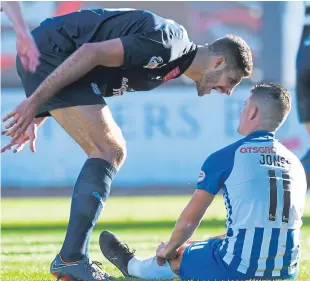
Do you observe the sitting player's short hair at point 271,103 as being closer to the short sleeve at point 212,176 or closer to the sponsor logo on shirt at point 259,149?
the sponsor logo on shirt at point 259,149

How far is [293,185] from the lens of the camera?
4.84m

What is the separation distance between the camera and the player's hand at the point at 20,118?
4.93m

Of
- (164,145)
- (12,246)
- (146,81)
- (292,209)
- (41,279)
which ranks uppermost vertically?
(146,81)

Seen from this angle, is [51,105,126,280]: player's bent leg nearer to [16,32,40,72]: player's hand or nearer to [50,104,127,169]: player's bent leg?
[50,104,127,169]: player's bent leg

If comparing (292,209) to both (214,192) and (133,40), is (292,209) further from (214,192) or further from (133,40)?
(133,40)

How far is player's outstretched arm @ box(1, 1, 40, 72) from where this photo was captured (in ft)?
17.2

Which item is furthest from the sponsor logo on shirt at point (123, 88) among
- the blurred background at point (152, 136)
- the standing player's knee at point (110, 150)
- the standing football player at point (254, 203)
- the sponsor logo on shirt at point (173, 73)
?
the blurred background at point (152, 136)

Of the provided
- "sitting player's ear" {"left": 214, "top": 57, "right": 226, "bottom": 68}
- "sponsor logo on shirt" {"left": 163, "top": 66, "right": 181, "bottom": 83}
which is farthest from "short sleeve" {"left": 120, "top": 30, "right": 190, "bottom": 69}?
"sitting player's ear" {"left": 214, "top": 57, "right": 226, "bottom": 68}

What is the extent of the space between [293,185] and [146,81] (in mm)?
1176

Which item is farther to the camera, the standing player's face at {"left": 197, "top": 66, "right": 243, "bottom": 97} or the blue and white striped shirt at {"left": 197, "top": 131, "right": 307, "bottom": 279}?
the standing player's face at {"left": 197, "top": 66, "right": 243, "bottom": 97}

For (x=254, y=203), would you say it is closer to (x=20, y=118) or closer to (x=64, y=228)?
(x=20, y=118)

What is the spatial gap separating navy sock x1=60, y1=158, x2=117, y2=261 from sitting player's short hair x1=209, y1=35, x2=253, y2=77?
0.97 meters

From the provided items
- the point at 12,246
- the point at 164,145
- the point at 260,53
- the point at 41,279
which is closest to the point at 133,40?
the point at 41,279

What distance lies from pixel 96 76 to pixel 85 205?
783 millimetres
